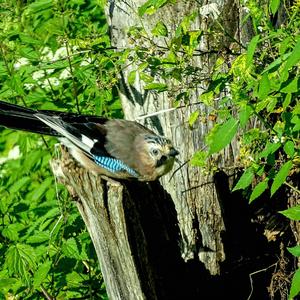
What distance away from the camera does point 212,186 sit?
16.5 feet

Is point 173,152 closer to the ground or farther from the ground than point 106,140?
closer to the ground

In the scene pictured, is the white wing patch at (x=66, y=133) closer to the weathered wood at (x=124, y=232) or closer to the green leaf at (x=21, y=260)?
the weathered wood at (x=124, y=232)

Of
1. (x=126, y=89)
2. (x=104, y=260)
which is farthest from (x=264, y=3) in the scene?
(x=104, y=260)

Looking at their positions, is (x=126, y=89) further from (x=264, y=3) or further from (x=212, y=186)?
(x=264, y=3)

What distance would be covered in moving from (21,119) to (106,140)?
0.55 metres

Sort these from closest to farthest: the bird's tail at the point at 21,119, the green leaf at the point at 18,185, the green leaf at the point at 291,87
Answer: the green leaf at the point at 291,87 < the bird's tail at the point at 21,119 < the green leaf at the point at 18,185

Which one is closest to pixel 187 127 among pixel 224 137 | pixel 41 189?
pixel 224 137

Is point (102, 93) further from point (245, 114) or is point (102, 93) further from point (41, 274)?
point (245, 114)

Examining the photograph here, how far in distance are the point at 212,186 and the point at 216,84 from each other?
106cm

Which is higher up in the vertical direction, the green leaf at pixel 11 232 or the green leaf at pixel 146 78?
the green leaf at pixel 146 78

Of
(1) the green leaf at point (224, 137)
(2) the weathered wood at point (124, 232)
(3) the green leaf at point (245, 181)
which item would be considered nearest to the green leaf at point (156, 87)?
(2) the weathered wood at point (124, 232)

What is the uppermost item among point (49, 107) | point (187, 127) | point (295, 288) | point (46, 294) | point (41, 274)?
point (49, 107)

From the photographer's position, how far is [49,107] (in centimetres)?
541

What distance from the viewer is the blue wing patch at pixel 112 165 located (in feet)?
15.4
